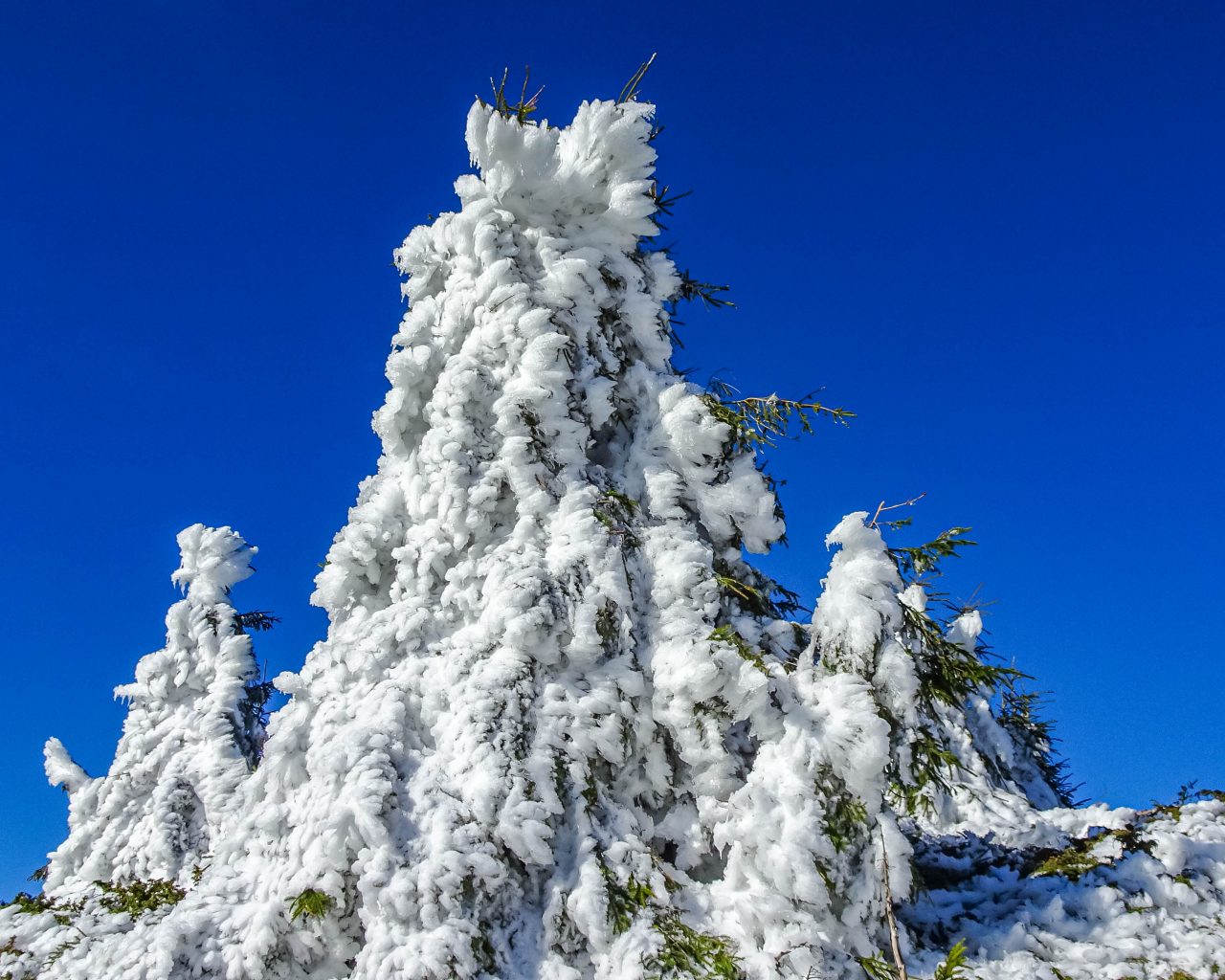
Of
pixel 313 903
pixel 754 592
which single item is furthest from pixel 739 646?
pixel 313 903

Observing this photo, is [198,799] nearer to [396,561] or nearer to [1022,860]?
[396,561]

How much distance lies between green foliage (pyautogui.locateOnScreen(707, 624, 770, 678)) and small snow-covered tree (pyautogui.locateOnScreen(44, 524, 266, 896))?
8.88 m

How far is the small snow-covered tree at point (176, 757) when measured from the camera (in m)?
12.2

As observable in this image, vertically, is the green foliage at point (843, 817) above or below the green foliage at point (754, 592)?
below

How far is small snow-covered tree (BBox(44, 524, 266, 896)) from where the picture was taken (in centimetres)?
1219

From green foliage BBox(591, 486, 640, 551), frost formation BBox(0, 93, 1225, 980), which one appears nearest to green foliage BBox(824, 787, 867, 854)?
frost formation BBox(0, 93, 1225, 980)

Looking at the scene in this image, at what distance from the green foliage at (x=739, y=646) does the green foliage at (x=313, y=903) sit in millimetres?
3369

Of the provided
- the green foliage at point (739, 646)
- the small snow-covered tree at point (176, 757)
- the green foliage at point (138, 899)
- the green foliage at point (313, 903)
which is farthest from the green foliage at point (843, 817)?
the small snow-covered tree at point (176, 757)

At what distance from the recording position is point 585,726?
6.37 m

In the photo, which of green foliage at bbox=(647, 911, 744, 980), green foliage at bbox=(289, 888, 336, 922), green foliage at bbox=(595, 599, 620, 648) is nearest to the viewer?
green foliage at bbox=(647, 911, 744, 980)

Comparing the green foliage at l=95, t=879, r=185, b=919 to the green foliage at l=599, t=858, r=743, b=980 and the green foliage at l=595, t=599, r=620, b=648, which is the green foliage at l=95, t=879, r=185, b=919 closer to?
the green foliage at l=599, t=858, r=743, b=980

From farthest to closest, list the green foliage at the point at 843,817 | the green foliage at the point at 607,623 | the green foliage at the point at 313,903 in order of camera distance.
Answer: the green foliage at the point at 607,623, the green foliage at the point at 843,817, the green foliage at the point at 313,903

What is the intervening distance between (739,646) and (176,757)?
10.6 metres

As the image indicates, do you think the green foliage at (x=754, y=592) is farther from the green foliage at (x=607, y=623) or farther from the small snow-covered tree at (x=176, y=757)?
the small snow-covered tree at (x=176, y=757)
